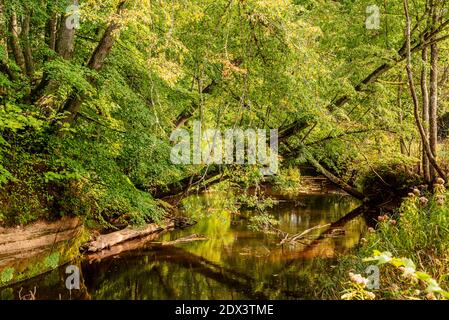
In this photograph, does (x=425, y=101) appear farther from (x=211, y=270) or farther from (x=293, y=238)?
(x=211, y=270)

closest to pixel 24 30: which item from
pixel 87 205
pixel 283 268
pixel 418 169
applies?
pixel 87 205

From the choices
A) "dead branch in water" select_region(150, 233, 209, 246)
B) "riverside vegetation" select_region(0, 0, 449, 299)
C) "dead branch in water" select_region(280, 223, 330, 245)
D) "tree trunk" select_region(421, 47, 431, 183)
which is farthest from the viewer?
"dead branch in water" select_region(150, 233, 209, 246)

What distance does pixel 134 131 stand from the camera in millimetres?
8727

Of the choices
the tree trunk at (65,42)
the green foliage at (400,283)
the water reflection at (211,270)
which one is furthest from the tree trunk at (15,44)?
the green foliage at (400,283)

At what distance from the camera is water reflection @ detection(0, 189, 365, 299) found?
8.06 metres

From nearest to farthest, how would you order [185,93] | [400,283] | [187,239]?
[400,283] → [185,93] → [187,239]

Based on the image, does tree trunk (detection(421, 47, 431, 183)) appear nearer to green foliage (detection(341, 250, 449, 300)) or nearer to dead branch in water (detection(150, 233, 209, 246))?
green foliage (detection(341, 250, 449, 300))

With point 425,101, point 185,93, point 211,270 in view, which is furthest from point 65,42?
point 425,101

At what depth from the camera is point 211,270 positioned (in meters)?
9.65

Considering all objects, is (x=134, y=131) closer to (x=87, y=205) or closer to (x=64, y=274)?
(x=87, y=205)

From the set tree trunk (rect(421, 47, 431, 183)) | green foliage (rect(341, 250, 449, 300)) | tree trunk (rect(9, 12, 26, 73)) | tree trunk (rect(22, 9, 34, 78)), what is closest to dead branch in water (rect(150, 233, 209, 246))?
tree trunk (rect(22, 9, 34, 78))

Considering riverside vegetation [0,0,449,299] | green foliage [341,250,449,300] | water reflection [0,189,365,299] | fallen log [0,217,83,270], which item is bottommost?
water reflection [0,189,365,299]

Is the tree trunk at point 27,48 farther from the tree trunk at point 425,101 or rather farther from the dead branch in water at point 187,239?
the tree trunk at point 425,101

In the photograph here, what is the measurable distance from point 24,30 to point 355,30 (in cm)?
759
